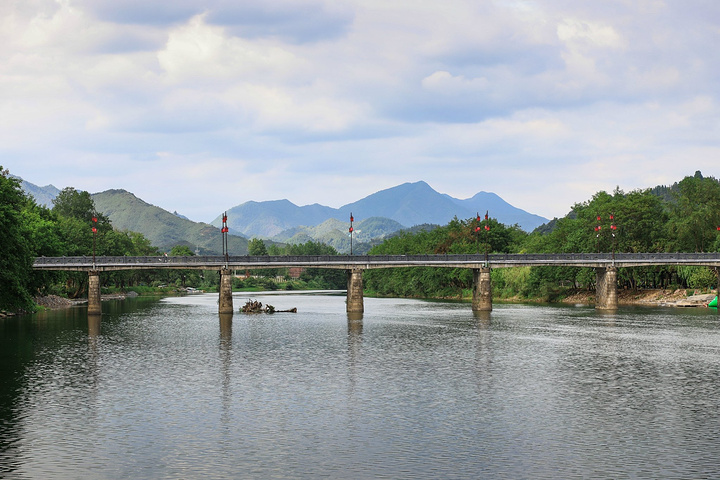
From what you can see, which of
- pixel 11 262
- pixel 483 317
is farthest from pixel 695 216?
pixel 11 262

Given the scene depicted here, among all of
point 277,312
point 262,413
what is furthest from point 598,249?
point 262,413

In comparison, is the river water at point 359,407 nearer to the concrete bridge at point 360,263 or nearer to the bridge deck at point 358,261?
the concrete bridge at point 360,263

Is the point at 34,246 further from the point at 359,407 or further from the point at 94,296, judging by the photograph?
the point at 359,407

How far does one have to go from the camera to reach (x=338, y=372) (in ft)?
161

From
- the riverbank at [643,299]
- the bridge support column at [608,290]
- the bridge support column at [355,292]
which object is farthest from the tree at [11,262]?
the bridge support column at [608,290]

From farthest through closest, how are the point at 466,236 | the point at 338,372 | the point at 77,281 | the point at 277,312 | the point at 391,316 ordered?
1. the point at 466,236
2. the point at 77,281
3. the point at 277,312
4. the point at 391,316
5. the point at 338,372

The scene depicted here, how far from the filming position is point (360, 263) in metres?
117

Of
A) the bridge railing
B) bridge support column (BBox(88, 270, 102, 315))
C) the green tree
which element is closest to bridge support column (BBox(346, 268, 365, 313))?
the bridge railing

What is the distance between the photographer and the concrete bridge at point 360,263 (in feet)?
362

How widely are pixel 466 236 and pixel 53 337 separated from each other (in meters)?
137

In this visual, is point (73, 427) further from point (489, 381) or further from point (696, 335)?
point (696, 335)

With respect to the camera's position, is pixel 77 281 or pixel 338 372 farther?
pixel 77 281

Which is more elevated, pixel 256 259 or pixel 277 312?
pixel 256 259

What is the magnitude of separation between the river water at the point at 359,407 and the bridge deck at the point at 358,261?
38.1 m
